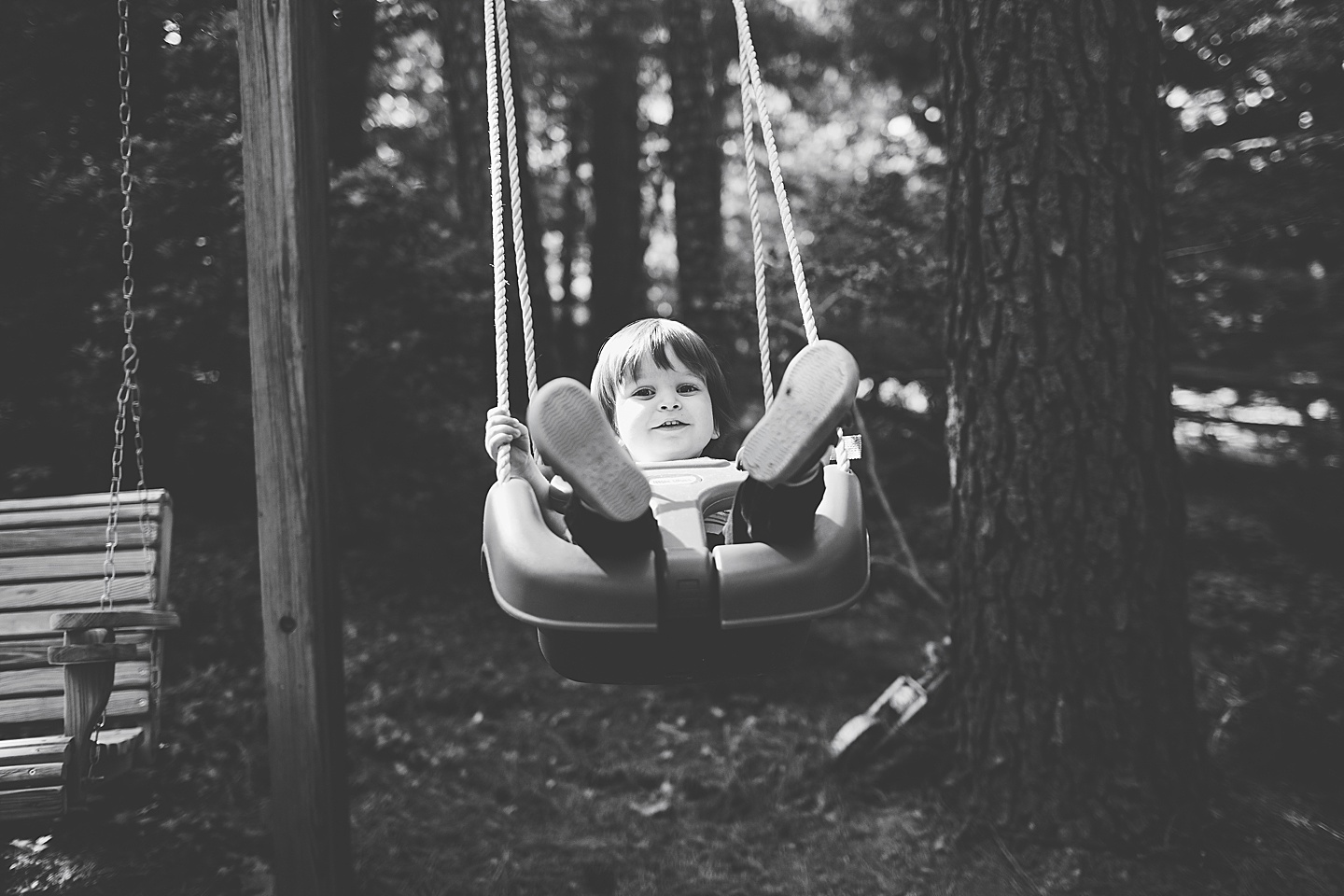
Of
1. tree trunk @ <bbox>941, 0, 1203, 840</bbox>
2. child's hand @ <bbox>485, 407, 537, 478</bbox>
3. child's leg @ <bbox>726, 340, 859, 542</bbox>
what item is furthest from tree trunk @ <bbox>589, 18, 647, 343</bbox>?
child's leg @ <bbox>726, 340, 859, 542</bbox>

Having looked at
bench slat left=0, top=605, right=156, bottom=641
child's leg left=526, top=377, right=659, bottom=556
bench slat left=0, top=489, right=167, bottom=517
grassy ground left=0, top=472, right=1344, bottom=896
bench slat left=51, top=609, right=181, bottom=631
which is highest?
child's leg left=526, top=377, right=659, bottom=556

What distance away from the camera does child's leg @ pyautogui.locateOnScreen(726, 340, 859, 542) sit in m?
1.49

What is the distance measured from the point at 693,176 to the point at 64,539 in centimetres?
368

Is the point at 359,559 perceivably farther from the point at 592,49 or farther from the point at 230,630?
the point at 592,49

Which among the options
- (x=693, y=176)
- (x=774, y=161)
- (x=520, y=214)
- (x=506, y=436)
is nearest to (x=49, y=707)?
(x=506, y=436)

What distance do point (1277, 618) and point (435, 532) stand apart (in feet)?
14.6

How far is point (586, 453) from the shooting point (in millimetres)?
1480

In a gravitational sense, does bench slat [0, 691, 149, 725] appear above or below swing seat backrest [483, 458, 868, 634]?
below

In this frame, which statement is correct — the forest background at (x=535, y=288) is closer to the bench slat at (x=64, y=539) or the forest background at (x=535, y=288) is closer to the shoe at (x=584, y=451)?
the bench slat at (x=64, y=539)

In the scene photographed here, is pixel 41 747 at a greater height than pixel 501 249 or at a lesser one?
lesser

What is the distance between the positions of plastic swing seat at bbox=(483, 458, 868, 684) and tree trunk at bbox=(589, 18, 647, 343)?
552 cm

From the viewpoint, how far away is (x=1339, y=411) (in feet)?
20.1

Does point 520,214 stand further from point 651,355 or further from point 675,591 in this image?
point 675,591

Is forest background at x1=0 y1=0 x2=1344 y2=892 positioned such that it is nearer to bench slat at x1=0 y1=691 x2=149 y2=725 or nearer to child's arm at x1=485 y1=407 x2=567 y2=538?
bench slat at x1=0 y1=691 x2=149 y2=725
